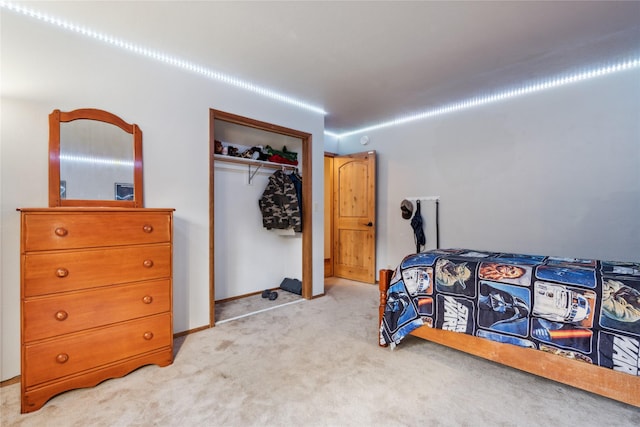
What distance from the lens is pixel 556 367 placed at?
167 centimetres

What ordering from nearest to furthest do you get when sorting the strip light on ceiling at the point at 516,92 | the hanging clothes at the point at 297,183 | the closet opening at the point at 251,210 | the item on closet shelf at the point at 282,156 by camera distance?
the strip light on ceiling at the point at 516,92 < the closet opening at the point at 251,210 < the hanging clothes at the point at 297,183 < the item on closet shelf at the point at 282,156

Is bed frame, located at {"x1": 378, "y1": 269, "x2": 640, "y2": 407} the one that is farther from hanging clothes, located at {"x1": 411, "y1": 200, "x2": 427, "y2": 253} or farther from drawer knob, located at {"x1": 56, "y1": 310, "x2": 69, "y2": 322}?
drawer knob, located at {"x1": 56, "y1": 310, "x2": 69, "y2": 322}

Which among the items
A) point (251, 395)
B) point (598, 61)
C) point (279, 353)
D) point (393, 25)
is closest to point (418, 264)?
point (279, 353)

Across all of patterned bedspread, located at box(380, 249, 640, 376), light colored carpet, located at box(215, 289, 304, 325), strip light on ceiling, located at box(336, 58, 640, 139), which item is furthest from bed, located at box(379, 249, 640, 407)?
strip light on ceiling, located at box(336, 58, 640, 139)

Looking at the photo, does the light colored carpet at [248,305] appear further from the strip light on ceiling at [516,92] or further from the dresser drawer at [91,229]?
the strip light on ceiling at [516,92]

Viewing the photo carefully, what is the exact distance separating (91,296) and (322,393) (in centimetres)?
158

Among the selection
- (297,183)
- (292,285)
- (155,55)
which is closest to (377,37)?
(155,55)

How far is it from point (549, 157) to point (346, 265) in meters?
3.08

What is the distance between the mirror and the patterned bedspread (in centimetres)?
231

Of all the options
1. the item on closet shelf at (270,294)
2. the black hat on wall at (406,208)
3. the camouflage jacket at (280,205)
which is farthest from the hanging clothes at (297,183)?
the black hat on wall at (406,208)

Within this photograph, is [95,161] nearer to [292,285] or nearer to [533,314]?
[292,285]

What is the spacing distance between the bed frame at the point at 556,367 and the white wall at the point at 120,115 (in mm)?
2268

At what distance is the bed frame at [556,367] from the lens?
4.96 ft

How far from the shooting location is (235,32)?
2.12 m
